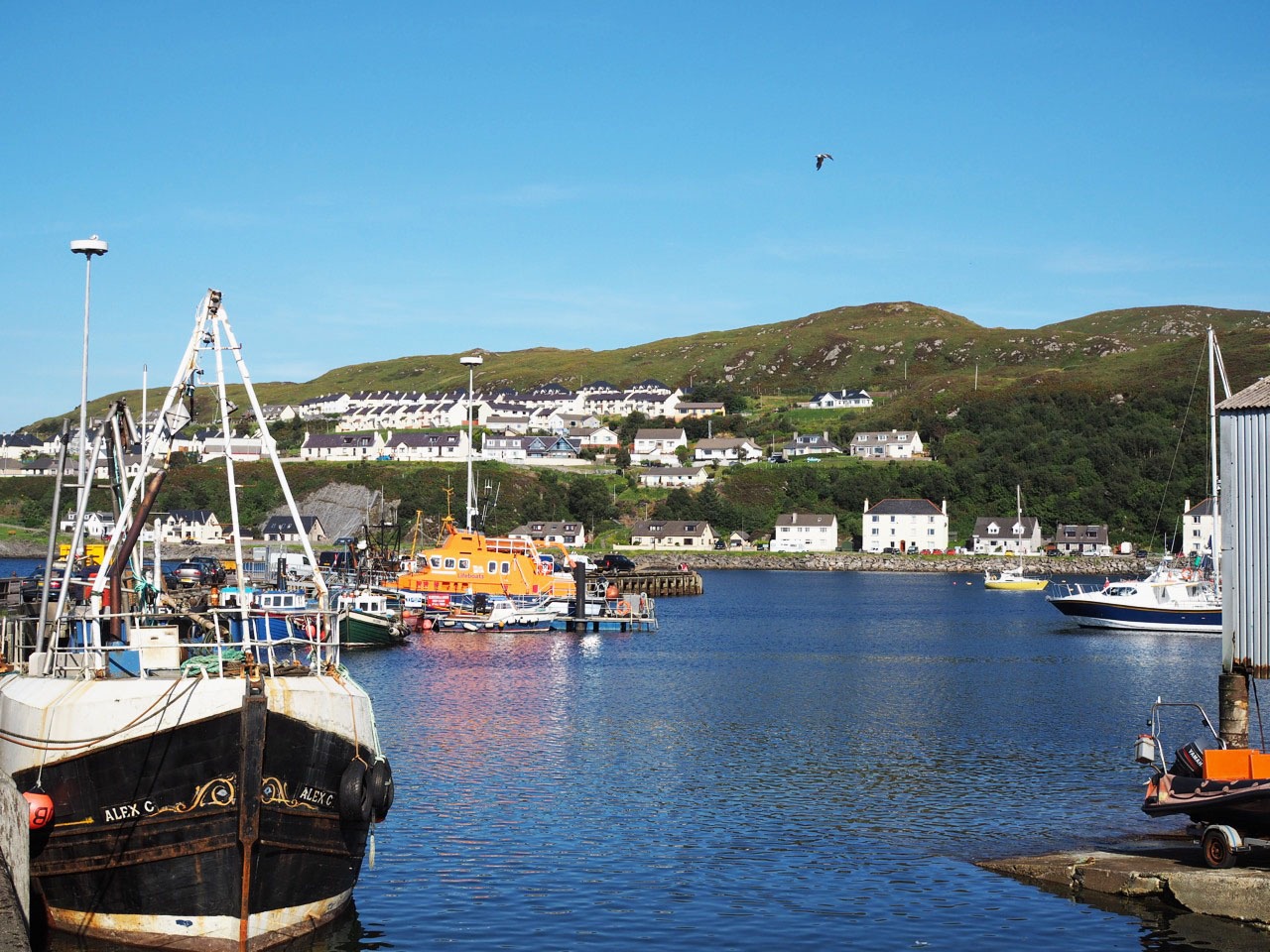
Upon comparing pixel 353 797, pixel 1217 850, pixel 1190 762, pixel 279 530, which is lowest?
pixel 1217 850

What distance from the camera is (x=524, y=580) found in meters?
74.4

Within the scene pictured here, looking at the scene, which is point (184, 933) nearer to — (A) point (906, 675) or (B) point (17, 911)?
(B) point (17, 911)

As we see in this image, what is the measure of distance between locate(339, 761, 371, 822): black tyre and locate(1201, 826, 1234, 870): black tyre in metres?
13.4

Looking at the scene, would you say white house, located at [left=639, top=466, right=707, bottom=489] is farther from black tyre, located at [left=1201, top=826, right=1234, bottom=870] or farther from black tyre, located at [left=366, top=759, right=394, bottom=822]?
black tyre, located at [left=366, top=759, right=394, bottom=822]

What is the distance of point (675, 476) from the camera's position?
19150 centimetres

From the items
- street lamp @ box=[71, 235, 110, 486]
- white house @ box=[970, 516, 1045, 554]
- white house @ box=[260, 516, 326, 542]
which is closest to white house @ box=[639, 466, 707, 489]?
white house @ box=[970, 516, 1045, 554]

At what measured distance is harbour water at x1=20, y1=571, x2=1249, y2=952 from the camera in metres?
20.8

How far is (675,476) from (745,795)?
161420 mm

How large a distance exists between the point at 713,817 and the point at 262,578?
56.1 m

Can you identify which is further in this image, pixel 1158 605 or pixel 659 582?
pixel 659 582

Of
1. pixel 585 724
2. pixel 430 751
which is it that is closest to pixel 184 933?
pixel 430 751

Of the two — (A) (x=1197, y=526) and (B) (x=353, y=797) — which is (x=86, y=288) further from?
(A) (x=1197, y=526)

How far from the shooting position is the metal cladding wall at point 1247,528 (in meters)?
25.1

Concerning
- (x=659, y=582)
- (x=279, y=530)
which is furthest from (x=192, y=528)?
(x=659, y=582)
